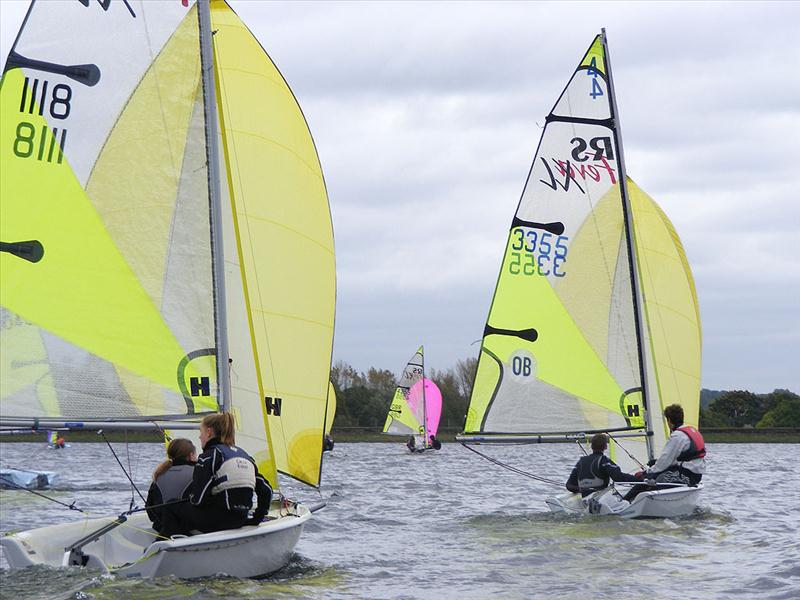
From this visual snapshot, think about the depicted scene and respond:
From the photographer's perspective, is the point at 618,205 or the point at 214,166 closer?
the point at 214,166

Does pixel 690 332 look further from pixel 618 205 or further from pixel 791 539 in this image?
pixel 791 539

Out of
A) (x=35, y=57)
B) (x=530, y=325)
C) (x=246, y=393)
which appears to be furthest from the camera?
(x=530, y=325)

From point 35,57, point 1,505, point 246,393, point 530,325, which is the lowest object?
point 1,505

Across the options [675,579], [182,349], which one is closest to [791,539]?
[675,579]

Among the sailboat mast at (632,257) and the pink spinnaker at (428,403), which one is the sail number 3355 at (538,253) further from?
the pink spinnaker at (428,403)

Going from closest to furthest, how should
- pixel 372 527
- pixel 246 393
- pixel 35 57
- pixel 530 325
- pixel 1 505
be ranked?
pixel 35 57, pixel 246 393, pixel 372 527, pixel 530 325, pixel 1 505

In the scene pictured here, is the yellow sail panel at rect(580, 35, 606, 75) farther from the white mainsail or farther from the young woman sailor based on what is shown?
the white mainsail

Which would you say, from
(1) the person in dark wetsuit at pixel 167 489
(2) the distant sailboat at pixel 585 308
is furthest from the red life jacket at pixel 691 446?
(1) the person in dark wetsuit at pixel 167 489

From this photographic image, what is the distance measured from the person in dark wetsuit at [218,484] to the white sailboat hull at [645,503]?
6432 millimetres

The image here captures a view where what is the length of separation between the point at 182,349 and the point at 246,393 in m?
1.33

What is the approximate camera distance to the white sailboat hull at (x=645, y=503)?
552 inches

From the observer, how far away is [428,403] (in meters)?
55.3

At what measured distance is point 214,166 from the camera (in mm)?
10109

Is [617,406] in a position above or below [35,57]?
below
